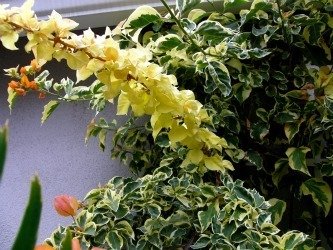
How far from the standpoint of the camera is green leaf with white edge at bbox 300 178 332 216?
4.09 ft

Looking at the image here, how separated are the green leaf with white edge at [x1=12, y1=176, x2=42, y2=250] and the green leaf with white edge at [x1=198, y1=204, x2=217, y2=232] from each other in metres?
0.69

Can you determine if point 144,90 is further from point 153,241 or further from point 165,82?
point 153,241

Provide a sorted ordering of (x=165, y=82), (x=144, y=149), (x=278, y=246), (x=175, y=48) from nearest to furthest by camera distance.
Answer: (x=165, y=82) < (x=278, y=246) < (x=175, y=48) < (x=144, y=149)

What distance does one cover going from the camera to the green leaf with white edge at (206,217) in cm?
103

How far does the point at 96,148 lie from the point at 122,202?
590 mm

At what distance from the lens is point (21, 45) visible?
5.80 ft

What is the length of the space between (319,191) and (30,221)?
1.01 meters

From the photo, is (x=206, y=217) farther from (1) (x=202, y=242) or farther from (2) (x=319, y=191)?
(2) (x=319, y=191)

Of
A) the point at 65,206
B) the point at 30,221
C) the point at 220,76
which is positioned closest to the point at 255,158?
the point at 220,76

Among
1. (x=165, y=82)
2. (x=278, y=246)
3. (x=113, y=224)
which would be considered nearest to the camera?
(x=165, y=82)

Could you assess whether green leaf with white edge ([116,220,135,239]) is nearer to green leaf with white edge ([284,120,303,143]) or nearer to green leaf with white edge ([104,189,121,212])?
green leaf with white edge ([104,189,121,212])

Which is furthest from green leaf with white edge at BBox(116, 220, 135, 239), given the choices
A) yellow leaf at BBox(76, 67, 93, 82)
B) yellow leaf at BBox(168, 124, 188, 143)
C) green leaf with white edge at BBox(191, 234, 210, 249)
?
yellow leaf at BBox(76, 67, 93, 82)

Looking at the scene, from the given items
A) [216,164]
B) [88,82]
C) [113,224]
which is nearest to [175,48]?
[216,164]

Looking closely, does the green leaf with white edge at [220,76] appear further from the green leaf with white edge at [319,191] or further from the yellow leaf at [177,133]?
the green leaf with white edge at [319,191]
